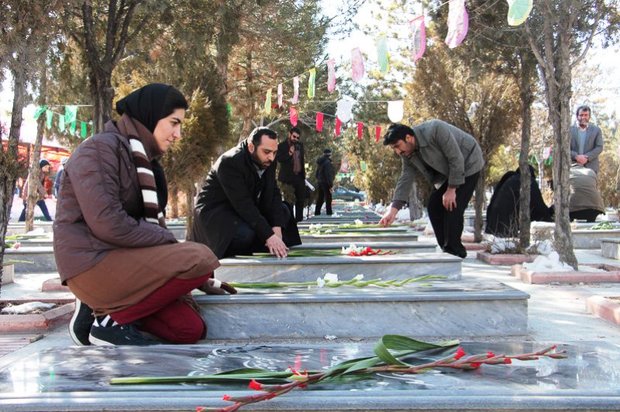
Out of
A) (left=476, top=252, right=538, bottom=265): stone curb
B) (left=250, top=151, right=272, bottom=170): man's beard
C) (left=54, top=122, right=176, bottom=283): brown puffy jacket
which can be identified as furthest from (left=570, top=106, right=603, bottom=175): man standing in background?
(left=54, top=122, right=176, bottom=283): brown puffy jacket

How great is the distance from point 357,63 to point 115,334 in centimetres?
978

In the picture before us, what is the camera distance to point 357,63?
12805 millimetres

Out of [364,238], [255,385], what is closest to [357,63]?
[364,238]

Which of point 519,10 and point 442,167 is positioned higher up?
point 519,10

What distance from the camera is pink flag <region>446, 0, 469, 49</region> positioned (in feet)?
28.2

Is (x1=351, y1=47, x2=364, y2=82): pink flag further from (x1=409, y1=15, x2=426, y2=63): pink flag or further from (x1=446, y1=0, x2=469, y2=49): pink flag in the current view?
(x1=446, y1=0, x2=469, y2=49): pink flag

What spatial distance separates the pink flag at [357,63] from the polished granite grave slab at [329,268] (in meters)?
7.56

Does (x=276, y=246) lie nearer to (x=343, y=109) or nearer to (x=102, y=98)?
(x=102, y=98)

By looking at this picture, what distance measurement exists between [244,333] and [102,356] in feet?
5.08

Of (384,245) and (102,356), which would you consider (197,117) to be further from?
(102,356)

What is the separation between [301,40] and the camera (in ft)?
50.7

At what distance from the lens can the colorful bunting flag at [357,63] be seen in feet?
41.7

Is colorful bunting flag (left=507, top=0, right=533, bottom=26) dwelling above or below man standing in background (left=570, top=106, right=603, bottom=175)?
above

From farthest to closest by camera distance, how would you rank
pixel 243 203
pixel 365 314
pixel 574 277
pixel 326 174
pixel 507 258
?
pixel 326 174 → pixel 507 258 → pixel 574 277 → pixel 243 203 → pixel 365 314
